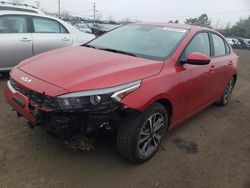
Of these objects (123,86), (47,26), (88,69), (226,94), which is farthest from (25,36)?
(226,94)

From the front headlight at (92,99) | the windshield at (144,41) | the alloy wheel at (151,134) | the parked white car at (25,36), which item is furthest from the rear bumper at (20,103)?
the parked white car at (25,36)

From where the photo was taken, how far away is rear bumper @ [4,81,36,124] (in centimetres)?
287

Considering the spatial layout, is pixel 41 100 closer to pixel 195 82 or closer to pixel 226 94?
pixel 195 82

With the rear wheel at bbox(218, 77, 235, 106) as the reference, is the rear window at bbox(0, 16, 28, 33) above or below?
above

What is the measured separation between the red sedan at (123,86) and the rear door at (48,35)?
2.51 m

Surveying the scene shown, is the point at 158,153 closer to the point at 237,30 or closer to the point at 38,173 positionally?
the point at 38,173

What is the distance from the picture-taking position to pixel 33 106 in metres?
2.82

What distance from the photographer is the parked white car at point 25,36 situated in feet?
19.2

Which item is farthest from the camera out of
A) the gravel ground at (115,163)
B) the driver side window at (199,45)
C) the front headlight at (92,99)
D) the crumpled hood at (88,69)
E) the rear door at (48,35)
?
the rear door at (48,35)

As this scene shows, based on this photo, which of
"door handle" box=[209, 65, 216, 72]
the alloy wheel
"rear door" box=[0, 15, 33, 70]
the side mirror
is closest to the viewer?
the alloy wheel

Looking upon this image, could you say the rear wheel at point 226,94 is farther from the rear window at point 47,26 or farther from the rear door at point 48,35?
the rear window at point 47,26

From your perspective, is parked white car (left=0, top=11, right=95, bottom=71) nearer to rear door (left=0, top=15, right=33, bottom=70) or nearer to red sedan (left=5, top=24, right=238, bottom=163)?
rear door (left=0, top=15, right=33, bottom=70)

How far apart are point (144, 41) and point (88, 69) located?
49.0 inches

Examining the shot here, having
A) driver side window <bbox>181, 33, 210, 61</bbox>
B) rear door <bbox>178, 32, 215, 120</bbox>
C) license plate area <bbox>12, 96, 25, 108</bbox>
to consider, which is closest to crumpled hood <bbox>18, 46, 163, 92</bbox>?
license plate area <bbox>12, 96, 25, 108</bbox>
